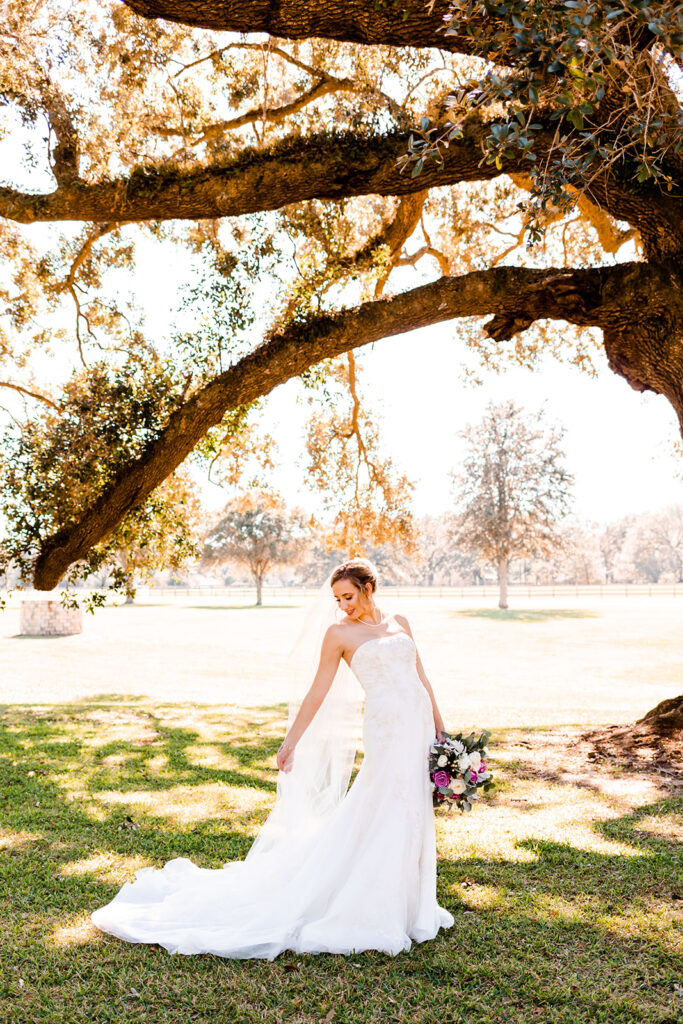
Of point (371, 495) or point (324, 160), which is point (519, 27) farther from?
point (371, 495)

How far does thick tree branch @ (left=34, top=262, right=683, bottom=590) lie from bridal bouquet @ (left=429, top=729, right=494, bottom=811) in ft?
15.4

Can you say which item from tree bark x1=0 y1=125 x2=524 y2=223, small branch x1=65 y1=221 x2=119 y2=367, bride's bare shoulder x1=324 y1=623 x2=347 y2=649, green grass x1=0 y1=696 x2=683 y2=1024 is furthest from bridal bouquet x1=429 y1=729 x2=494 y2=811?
small branch x1=65 y1=221 x2=119 y2=367

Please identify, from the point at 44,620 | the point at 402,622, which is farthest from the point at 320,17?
the point at 44,620

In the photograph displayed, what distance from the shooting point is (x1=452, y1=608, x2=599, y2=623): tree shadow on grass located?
3994 centimetres

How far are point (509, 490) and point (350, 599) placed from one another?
1711 inches

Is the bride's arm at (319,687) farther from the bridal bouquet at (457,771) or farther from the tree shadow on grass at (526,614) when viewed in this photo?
the tree shadow on grass at (526,614)

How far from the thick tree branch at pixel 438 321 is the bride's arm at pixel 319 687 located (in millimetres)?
4203

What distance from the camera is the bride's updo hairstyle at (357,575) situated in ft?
15.6

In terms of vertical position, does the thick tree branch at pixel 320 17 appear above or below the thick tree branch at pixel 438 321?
above

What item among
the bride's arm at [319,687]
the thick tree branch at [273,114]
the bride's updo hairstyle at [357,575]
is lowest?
the bride's arm at [319,687]

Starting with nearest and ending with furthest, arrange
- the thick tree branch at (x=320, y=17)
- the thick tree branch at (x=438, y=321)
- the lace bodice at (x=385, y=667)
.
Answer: the lace bodice at (x=385, y=667) < the thick tree branch at (x=320, y=17) < the thick tree branch at (x=438, y=321)

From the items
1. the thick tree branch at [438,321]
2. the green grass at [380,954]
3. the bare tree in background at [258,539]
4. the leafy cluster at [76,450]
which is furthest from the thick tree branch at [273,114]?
the bare tree in background at [258,539]

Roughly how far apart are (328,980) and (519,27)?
15.2 ft

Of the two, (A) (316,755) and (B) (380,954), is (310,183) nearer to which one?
(A) (316,755)
